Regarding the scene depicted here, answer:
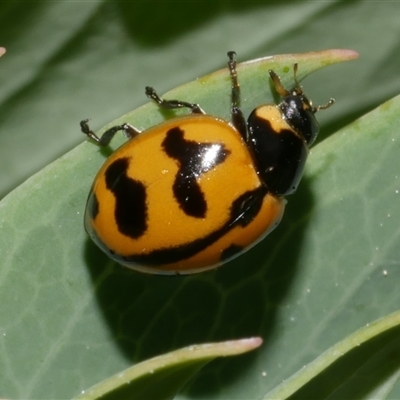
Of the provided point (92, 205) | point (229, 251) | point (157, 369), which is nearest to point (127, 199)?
point (92, 205)

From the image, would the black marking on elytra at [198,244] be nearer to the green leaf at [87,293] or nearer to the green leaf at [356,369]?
the green leaf at [87,293]

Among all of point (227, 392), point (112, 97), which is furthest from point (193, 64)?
point (227, 392)

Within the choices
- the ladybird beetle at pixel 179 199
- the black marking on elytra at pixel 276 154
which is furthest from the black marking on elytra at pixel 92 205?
the black marking on elytra at pixel 276 154

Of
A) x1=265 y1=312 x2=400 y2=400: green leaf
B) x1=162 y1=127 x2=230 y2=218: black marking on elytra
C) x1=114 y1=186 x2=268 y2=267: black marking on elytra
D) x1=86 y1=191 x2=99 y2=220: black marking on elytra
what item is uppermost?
x1=86 y1=191 x2=99 y2=220: black marking on elytra

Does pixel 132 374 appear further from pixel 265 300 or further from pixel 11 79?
pixel 11 79

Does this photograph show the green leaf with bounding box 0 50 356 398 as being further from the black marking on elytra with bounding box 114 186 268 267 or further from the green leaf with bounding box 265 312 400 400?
the green leaf with bounding box 265 312 400 400

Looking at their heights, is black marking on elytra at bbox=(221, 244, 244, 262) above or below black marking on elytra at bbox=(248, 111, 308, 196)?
below

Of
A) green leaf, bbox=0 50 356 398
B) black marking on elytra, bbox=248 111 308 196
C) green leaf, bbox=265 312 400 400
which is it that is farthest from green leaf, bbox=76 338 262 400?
black marking on elytra, bbox=248 111 308 196
